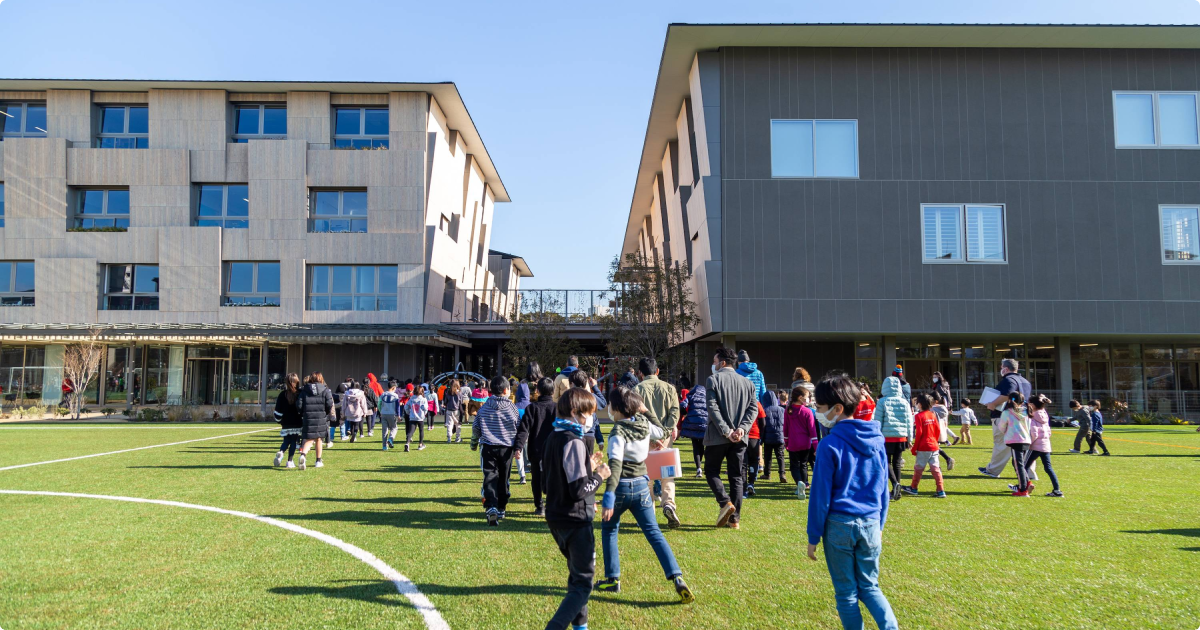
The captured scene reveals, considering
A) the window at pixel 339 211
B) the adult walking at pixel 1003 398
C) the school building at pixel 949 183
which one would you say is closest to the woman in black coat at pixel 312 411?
the adult walking at pixel 1003 398

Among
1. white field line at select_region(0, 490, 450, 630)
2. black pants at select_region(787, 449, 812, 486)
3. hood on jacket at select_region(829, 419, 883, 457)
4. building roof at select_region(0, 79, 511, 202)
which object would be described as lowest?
white field line at select_region(0, 490, 450, 630)

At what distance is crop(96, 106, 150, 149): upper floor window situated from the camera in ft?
101

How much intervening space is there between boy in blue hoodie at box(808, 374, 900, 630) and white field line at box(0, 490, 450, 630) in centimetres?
244

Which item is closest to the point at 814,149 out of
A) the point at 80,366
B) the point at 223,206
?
the point at 223,206

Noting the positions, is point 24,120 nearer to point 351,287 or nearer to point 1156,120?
point 351,287

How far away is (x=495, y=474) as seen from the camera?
7734mm

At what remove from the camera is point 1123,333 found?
23172mm

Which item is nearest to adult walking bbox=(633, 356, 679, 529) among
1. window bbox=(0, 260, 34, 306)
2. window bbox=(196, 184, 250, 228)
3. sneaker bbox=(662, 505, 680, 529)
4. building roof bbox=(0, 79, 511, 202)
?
sneaker bbox=(662, 505, 680, 529)

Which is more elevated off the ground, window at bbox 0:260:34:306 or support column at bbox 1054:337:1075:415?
window at bbox 0:260:34:306

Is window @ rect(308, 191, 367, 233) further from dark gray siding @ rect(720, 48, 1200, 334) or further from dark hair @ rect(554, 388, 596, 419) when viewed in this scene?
dark hair @ rect(554, 388, 596, 419)

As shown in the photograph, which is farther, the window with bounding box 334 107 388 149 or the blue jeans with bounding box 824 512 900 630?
the window with bounding box 334 107 388 149

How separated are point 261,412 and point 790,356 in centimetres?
2067

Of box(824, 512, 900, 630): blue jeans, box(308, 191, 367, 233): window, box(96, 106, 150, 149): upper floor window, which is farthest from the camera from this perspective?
box(96, 106, 150, 149): upper floor window

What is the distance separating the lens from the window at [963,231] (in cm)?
2345
